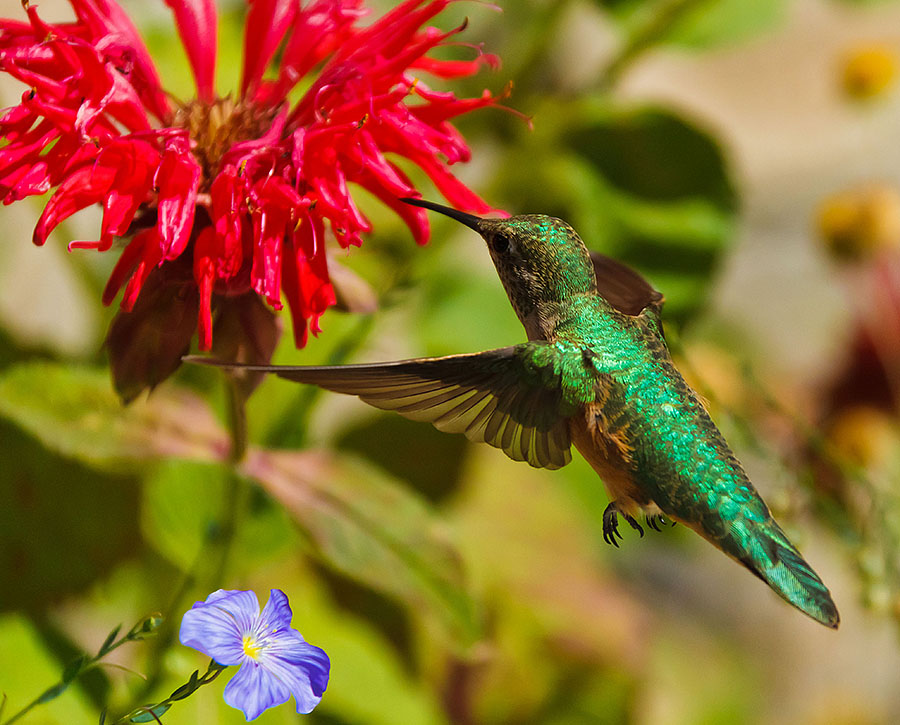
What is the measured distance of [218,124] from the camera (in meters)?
0.63

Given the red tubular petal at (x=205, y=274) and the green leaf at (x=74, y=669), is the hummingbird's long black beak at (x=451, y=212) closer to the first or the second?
the red tubular petal at (x=205, y=274)

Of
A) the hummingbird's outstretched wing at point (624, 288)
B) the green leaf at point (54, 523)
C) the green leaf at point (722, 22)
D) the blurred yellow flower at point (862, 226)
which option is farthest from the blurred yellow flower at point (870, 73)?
the green leaf at point (54, 523)

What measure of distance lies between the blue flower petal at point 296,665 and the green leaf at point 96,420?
0.93 feet

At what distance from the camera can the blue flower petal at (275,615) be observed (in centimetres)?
43

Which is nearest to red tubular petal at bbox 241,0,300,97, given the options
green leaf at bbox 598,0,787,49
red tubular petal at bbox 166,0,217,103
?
red tubular petal at bbox 166,0,217,103

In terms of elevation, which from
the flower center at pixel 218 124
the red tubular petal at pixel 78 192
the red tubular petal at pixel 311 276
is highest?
the red tubular petal at pixel 78 192

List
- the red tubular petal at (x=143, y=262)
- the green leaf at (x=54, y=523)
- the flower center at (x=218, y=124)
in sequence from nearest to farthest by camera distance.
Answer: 1. the red tubular petal at (x=143, y=262)
2. the flower center at (x=218, y=124)
3. the green leaf at (x=54, y=523)

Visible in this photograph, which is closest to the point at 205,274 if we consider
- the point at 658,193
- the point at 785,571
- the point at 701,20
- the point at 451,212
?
the point at 451,212

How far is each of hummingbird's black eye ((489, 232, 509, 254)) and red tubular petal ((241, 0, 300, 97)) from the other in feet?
0.71

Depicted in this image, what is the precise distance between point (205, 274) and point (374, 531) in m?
0.30

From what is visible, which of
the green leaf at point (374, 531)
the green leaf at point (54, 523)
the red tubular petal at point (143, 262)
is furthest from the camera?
the green leaf at point (54, 523)

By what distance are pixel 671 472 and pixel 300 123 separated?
0.30 meters

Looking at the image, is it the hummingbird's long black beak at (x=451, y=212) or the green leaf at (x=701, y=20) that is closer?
the hummingbird's long black beak at (x=451, y=212)

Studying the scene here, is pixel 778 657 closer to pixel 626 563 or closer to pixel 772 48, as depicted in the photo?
pixel 626 563
